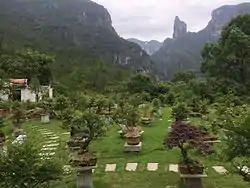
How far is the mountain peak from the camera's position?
14912 cm

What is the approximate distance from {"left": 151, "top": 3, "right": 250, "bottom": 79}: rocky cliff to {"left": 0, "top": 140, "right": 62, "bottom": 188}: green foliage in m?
92.9

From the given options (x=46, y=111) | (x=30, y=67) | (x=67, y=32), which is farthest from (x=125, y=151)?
(x=67, y=32)

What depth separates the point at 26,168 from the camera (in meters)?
5.38

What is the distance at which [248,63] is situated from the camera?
101ft

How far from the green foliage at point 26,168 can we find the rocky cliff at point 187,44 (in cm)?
9292

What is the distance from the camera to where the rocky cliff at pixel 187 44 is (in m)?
107

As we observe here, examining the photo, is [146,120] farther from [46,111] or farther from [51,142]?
[46,111]

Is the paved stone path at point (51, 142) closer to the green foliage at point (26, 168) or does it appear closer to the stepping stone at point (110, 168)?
the stepping stone at point (110, 168)

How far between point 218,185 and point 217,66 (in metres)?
23.7

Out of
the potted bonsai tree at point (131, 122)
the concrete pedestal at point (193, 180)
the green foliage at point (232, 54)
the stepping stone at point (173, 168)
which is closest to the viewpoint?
the concrete pedestal at point (193, 180)

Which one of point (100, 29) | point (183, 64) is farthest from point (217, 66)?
point (100, 29)

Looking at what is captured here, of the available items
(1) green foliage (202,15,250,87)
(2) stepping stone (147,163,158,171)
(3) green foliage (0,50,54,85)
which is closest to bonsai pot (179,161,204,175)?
(2) stepping stone (147,163,158,171)

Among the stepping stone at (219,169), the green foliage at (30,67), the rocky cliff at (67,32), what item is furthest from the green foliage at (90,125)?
the rocky cliff at (67,32)

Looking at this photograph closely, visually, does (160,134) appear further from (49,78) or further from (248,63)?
(49,78)
